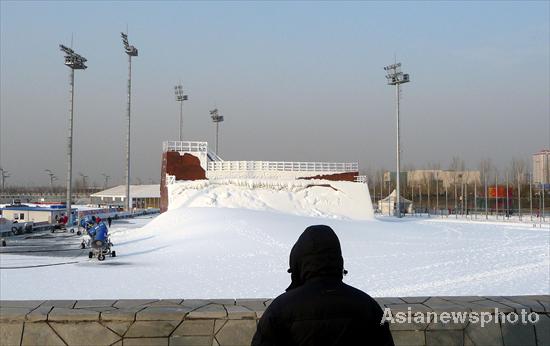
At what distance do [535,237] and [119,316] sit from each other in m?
26.0

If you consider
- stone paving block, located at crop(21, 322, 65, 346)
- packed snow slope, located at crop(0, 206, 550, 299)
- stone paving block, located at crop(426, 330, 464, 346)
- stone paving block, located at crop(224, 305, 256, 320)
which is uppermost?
stone paving block, located at crop(224, 305, 256, 320)

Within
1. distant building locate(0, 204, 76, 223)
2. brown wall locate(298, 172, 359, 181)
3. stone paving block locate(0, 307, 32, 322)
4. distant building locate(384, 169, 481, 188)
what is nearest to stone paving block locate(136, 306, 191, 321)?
stone paving block locate(0, 307, 32, 322)

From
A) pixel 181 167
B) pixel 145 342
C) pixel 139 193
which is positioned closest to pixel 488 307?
pixel 145 342

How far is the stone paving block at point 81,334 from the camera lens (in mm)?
4133

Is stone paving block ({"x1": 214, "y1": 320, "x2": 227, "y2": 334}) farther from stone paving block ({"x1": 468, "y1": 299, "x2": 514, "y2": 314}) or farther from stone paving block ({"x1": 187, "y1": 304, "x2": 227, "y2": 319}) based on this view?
stone paving block ({"x1": 468, "y1": 299, "x2": 514, "y2": 314})

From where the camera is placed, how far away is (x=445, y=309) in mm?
4406

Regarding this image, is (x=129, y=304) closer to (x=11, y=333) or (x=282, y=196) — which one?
(x=11, y=333)

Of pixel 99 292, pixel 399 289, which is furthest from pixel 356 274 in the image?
pixel 99 292

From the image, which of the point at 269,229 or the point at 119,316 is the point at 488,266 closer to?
the point at 269,229

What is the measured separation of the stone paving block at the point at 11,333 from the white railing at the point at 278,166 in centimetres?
3441

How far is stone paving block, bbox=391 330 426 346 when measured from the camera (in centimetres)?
429

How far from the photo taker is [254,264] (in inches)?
599

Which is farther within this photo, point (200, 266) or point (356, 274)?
point (200, 266)

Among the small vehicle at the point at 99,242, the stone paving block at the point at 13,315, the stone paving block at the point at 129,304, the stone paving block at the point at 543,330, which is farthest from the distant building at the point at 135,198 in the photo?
the stone paving block at the point at 543,330
